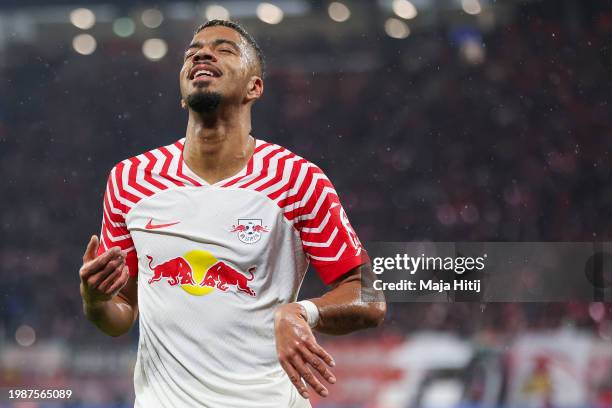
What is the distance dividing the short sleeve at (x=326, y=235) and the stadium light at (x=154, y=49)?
1878 millimetres

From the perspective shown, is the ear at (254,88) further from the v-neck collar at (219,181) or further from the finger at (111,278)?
the finger at (111,278)

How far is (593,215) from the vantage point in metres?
3.53

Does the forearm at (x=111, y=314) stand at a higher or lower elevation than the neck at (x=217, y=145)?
lower

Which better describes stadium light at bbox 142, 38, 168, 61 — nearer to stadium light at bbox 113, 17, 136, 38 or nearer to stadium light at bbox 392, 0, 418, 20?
stadium light at bbox 113, 17, 136, 38

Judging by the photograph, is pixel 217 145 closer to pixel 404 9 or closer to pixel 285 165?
pixel 285 165

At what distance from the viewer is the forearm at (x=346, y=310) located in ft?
5.20

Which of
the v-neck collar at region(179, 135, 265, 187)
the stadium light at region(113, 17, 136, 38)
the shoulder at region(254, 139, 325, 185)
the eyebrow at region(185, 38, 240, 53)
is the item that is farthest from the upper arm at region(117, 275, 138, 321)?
the stadium light at region(113, 17, 136, 38)

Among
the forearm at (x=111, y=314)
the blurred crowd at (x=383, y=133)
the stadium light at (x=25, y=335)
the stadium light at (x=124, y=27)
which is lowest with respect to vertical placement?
the forearm at (x=111, y=314)

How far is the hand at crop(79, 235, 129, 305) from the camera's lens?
56.7 inches

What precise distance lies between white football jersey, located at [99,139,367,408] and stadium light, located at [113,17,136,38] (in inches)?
73.2

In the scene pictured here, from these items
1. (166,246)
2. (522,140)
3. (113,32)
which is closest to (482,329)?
(522,140)

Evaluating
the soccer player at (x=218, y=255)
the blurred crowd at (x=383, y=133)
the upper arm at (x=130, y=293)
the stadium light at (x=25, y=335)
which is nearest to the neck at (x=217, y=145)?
the soccer player at (x=218, y=255)

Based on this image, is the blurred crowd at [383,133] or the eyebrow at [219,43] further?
the blurred crowd at [383,133]

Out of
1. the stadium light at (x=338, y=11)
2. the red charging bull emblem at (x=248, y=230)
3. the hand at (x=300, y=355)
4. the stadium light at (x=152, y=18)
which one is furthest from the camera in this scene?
the stadium light at (x=152, y=18)
